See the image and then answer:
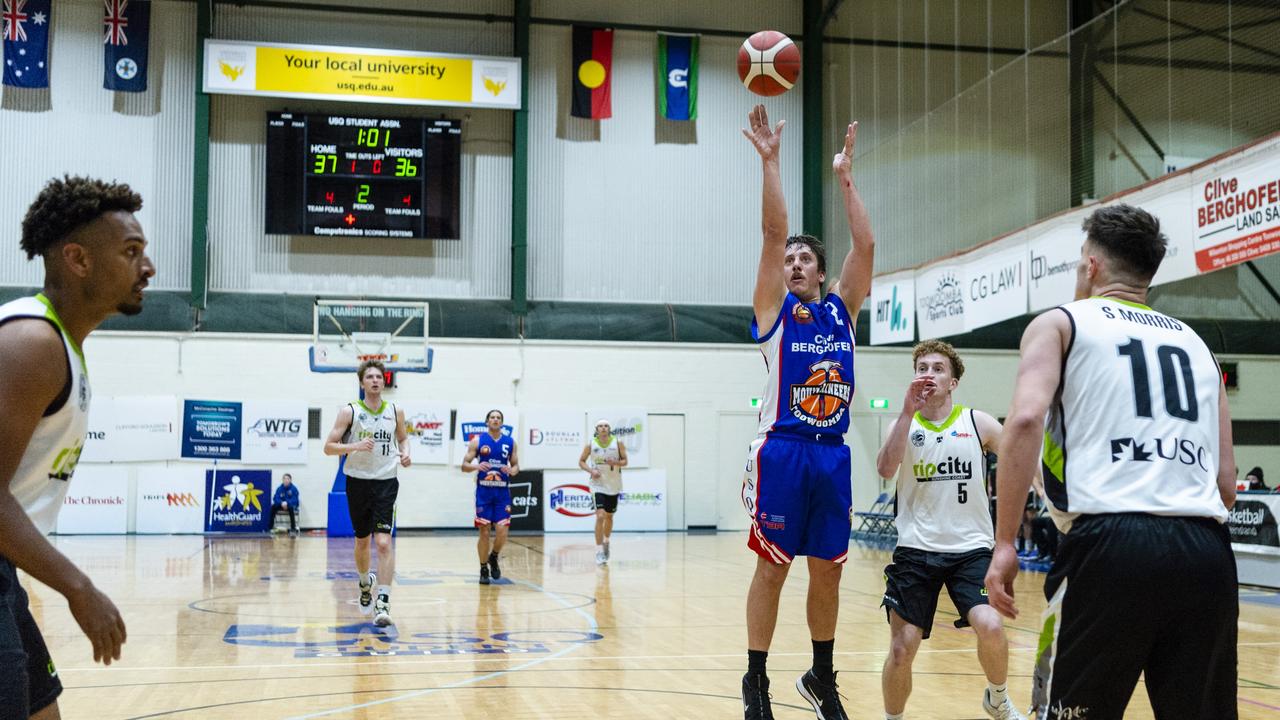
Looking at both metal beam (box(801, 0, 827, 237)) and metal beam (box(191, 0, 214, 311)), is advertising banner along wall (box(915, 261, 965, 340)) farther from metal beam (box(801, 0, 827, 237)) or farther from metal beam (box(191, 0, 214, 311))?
metal beam (box(191, 0, 214, 311))

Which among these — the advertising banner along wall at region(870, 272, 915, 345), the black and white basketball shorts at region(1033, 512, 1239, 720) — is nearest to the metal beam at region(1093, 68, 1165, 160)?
the advertising banner along wall at region(870, 272, 915, 345)

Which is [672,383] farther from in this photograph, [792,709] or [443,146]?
[792,709]

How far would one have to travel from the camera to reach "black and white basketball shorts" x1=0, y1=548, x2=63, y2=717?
8.22 feet

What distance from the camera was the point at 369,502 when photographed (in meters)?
9.23

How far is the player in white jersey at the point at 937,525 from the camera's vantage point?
5.05 m

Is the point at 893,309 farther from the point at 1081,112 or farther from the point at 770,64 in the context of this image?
the point at 770,64

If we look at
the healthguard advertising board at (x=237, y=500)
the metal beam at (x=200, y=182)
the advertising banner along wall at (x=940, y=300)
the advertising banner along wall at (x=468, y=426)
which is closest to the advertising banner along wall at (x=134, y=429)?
the healthguard advertising board at (x=237, y=500)

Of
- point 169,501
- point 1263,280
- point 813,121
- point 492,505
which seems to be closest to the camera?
point 492,505

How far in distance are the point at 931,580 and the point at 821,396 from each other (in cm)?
122

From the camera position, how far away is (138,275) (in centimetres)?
285

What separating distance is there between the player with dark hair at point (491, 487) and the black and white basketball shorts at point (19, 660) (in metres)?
9.46

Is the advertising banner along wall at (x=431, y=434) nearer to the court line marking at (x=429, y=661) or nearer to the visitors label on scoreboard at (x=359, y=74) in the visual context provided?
the visitors label on scoreboard at (x=359, y=74)

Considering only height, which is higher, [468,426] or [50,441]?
[50,441]

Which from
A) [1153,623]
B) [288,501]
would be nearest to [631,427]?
[288,501]
